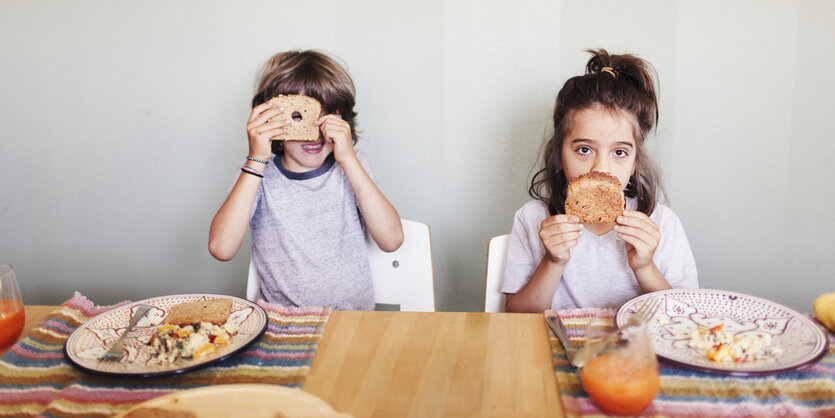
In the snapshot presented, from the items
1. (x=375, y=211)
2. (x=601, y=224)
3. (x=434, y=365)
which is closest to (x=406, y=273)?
(x=375, y=211)

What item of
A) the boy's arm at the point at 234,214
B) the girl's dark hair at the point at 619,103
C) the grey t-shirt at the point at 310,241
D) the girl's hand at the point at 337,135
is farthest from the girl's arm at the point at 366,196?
the girl's dark hair at the point at 619,103

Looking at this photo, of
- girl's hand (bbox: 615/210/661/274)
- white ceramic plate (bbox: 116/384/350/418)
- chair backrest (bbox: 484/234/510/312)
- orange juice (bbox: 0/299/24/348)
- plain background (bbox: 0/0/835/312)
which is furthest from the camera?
plain background (bbox: 0/0/835/312)

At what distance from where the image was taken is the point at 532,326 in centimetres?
109

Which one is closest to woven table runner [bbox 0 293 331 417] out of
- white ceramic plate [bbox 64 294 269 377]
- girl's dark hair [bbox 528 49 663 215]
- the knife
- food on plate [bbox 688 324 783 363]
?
white ceramic plate [bbox 64 294 269 377]

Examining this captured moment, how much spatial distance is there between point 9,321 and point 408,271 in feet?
2.90

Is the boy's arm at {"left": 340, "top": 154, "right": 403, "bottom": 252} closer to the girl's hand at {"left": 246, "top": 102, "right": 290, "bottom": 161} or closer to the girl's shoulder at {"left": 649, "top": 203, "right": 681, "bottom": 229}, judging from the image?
the girl's hand at {"left": 246, "top": 102, "right": 290, "bottom": 161}

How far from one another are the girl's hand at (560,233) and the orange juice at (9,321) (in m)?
1.03

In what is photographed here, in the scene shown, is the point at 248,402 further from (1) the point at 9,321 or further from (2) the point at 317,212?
(2) the point at 317,212

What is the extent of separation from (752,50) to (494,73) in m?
0.77

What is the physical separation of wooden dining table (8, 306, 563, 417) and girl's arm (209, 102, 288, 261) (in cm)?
44

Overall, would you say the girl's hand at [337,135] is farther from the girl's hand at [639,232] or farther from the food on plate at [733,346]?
the food on plate at [733,346]

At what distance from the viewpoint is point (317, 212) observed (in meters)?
1.63

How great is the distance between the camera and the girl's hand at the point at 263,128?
58.4 inches

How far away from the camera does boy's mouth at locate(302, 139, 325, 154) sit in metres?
1.60
